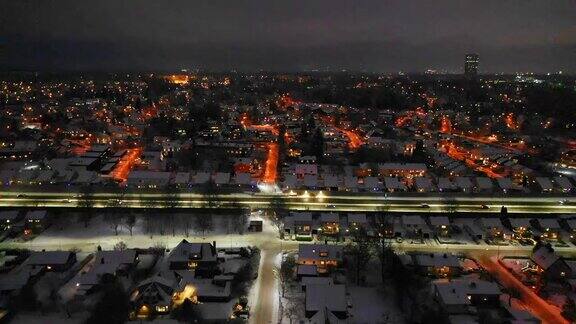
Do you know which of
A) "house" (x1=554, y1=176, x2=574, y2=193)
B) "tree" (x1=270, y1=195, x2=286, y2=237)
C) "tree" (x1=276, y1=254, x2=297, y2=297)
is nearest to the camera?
"tree" (x1=276, y1=254, x2=297, y2=297)

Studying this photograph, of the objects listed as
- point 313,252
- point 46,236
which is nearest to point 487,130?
point 313,252

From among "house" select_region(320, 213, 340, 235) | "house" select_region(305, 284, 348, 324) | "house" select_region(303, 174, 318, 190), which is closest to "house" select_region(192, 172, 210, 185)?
"house" select_region(303, 174, 318, 190)

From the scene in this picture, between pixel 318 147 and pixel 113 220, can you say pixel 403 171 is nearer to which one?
pixel 318 147

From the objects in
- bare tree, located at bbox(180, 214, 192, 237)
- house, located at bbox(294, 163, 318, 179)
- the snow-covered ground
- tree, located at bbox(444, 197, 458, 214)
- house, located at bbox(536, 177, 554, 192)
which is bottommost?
the snow-covered ground

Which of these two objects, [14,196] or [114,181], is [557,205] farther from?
[14,196]

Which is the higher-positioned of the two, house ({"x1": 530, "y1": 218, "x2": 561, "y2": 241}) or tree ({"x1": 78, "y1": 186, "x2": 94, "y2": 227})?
house ({"x1": 530, "y1": 218, "x2": 561, "y2": 241})

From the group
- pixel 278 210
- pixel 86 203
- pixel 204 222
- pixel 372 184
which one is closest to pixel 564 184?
pixel 372 184

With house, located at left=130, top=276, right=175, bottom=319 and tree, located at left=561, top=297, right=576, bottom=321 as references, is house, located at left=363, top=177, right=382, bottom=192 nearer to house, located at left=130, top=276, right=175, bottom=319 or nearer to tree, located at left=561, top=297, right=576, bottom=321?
tree, located at left=561, top=297, right=576, bottom=321
